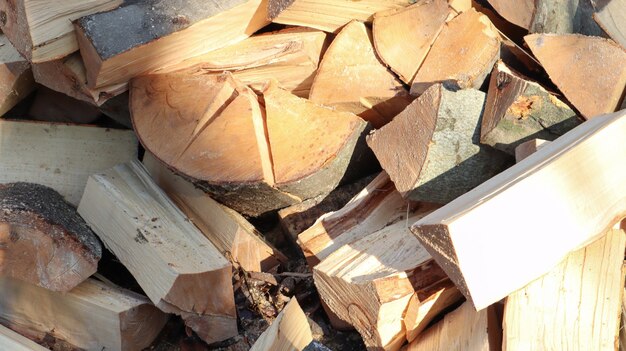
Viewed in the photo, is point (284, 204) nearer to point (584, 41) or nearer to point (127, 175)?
point (127, 175)

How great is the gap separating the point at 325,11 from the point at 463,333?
4.12 ft

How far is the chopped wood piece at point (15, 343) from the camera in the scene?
2.58 meters

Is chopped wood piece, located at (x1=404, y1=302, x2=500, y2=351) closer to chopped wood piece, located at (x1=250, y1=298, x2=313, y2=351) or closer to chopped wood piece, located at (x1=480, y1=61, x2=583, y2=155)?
chopped wood piece, located at (x1=250, y1=298, x2=313, y2=351)

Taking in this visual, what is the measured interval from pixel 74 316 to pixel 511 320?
1.49 meters

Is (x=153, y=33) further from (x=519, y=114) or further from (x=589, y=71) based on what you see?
(x=589, y=71)

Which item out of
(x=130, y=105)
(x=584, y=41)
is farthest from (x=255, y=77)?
(x=584, y=41)

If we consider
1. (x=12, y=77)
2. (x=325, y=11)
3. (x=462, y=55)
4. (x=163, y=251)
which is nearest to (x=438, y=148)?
(x=462, y=55)

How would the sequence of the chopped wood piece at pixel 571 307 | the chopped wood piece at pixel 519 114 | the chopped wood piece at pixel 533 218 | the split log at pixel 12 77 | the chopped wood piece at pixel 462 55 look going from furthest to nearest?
the split log at pixel 12 77 < the chopped wood piece at pixel 462 55 < the chopped wood piece at pixel 519 114 < the chopped wood piece at pixel 571 307 < the chopped wood piece at pixel 533 218

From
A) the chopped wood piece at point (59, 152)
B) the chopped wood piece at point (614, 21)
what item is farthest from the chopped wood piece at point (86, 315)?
the chopped wood piece at point (614, 21)

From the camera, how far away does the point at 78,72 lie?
2.80 metres

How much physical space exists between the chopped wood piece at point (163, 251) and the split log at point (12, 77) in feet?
1.82

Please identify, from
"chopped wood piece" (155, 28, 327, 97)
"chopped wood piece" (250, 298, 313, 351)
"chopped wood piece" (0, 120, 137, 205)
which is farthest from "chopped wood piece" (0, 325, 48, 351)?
"chopped wood piece" (155, 28, 327, 97)

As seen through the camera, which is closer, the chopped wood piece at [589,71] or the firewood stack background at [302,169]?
the firewood stack background at [302,169]

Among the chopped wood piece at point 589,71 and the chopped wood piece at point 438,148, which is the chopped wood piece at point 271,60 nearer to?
the chopped wood piece at point 438,148
